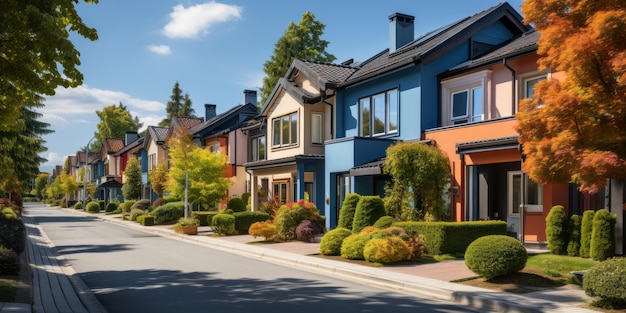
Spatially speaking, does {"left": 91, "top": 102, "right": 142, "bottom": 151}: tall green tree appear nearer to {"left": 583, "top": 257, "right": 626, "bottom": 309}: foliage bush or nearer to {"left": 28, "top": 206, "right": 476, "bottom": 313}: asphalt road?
{"left": 28, "top": 206, "right": 476, "bottom": 313}: asphalt road

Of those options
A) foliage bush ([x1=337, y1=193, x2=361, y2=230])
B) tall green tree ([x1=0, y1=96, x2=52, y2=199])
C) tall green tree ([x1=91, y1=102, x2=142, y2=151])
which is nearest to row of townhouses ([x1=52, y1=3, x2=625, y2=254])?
foliage bush ([x1=337, y1=193, x2=361, y2=230])

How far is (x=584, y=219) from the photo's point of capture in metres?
13.6

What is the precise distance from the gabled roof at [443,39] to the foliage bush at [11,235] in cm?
1423

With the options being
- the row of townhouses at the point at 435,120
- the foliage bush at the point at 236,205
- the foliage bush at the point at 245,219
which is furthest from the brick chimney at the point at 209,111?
the foliage bush at the point at 245,219

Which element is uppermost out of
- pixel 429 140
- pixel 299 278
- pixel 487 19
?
pixel 487 19

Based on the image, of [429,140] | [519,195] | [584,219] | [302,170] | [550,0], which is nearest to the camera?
[550,0]

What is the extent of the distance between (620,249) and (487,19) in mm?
12504

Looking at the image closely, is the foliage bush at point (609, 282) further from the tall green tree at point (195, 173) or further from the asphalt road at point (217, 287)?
the tall green tree at point (195, 173)

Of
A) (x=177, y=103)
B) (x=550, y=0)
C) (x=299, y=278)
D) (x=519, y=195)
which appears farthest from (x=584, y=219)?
(x=177, y=103)

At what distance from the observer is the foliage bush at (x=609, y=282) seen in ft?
28.3

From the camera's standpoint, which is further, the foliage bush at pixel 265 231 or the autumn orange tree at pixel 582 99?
the foliage bush at pixel 265 231

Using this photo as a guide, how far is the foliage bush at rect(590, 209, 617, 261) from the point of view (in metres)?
12.9

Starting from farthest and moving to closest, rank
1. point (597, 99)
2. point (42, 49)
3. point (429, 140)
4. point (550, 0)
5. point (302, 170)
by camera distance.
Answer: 1. point (302, 170)
2. point (429, 140)
3. point (550, 0)
4. point (597, 99)
5. point (42, 49)

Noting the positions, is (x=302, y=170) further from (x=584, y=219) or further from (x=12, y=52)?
(x=12, y=52)
